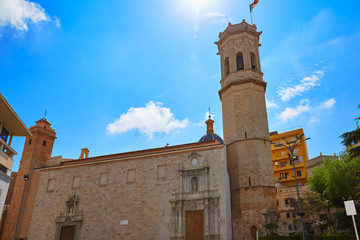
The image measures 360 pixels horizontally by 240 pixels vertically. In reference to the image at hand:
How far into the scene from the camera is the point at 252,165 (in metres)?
25.2

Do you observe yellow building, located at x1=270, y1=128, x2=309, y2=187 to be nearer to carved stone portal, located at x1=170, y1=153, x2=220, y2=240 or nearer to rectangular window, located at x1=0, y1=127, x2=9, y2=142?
carved stone portal, located at x1=170, y1=153, x2=220, y2=240

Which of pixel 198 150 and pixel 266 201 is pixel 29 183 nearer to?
pixel 198 150

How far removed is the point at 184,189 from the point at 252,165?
611 centimetres

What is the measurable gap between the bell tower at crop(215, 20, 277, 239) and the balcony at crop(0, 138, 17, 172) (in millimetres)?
18137

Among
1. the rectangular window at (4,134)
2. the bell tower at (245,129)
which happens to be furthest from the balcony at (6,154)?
the bell tower at (245,129)

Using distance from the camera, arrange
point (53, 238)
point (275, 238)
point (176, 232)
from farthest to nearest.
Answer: point (53, 238)
point (176, 232)
point (275, 238)

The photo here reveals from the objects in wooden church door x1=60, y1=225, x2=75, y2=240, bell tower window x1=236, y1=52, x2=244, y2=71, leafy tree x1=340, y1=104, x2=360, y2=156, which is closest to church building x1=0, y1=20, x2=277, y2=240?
bell tower window x1=236, y1=52, x2=244, y2=71

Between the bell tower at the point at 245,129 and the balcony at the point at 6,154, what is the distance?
1814cm

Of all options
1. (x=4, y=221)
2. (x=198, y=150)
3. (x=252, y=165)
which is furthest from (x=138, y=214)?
(x=4, y=221)

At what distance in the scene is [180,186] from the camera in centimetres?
2528

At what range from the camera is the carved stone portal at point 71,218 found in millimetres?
27422

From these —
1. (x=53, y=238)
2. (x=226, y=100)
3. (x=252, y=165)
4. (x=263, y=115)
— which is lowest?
(x=53, y=238)

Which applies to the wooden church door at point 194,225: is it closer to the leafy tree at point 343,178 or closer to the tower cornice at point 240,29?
the leafy tree at point 343,178

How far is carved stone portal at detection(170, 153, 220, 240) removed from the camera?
23.2 meters
